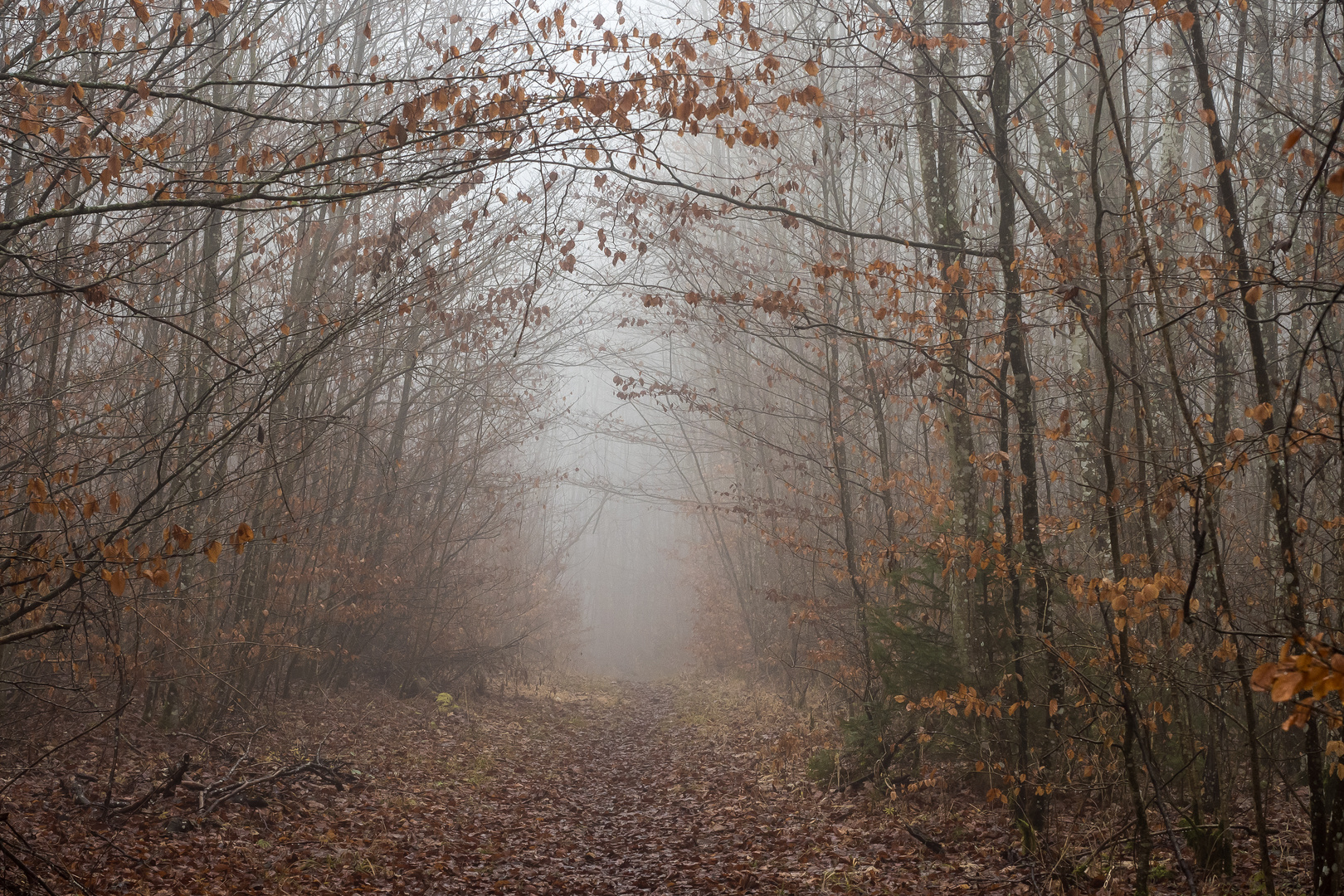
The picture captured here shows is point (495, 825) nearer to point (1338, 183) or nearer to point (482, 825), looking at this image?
point (482, 825)

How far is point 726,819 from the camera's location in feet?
23.9

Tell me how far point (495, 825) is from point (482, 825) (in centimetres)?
12

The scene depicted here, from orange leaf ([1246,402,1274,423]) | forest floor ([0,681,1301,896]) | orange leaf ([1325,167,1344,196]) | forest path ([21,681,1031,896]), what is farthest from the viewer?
forest path ([21,681,1031,896])

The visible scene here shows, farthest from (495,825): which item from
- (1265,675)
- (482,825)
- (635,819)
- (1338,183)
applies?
(1338,183)

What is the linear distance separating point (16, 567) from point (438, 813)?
4.16 meters

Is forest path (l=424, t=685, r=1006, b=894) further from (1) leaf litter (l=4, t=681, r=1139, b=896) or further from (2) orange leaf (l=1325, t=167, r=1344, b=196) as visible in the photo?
(2) orange leaf (l=1325, t=167, r=1344, b=196)

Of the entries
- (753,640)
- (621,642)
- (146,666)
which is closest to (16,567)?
(146,666)

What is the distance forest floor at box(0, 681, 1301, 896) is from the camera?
519 cm

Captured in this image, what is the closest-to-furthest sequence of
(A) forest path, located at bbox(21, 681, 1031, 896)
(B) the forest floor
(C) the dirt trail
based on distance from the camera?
(B) the forest floor < (A) forest path, located at bbox(21, 681, 1031, 896) < (C) the dirt trail

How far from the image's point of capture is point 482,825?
7012 mm

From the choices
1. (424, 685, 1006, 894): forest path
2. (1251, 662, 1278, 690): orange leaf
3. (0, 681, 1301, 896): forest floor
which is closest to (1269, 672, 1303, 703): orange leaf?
(1251, 662, 1278, 690): orange leaf

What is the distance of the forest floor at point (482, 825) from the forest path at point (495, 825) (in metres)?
0.02

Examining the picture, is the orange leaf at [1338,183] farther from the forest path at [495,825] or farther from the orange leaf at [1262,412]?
the forest path at [495,825]

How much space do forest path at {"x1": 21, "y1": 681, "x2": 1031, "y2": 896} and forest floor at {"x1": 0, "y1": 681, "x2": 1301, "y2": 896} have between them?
22 millimetres
